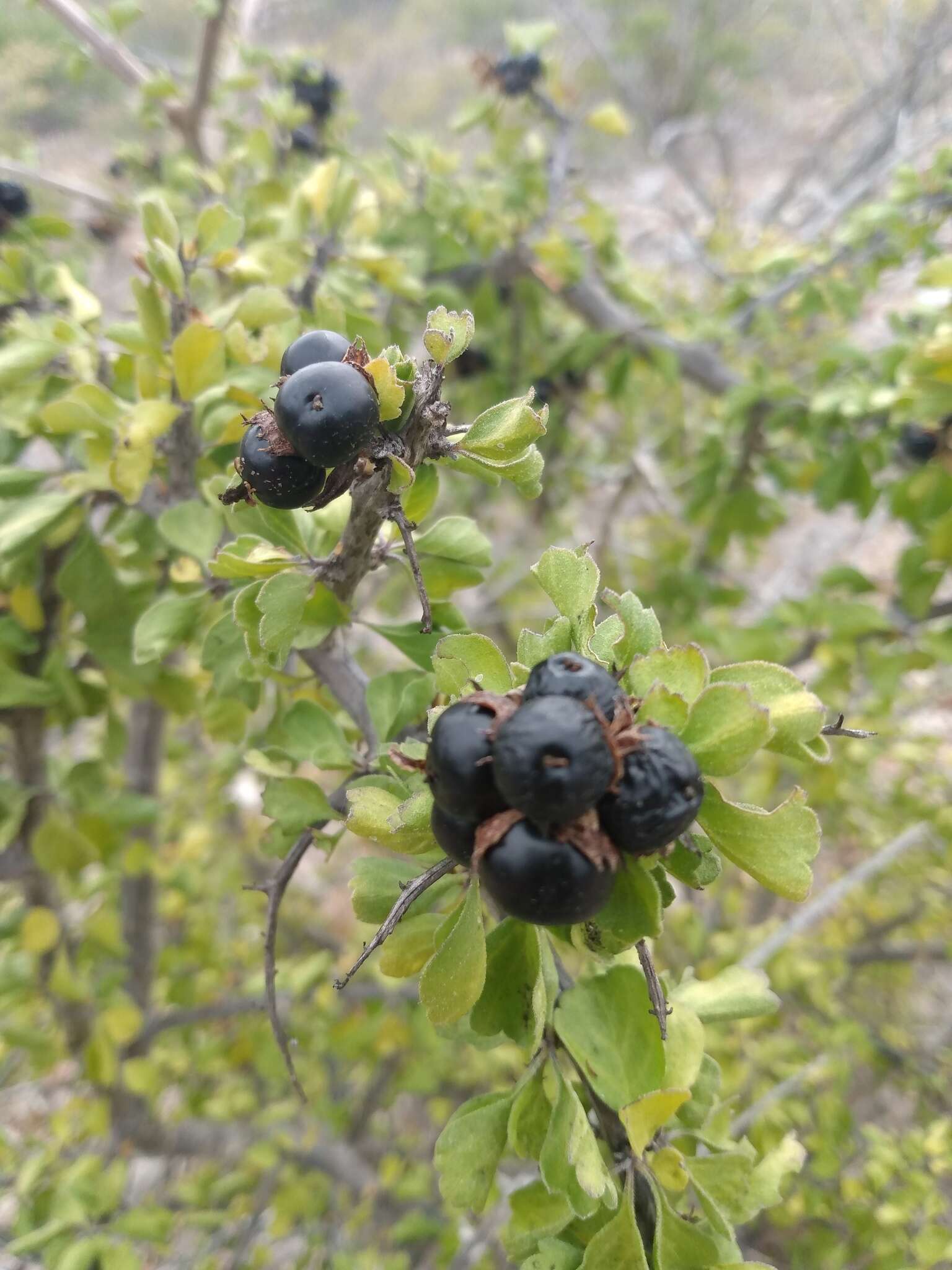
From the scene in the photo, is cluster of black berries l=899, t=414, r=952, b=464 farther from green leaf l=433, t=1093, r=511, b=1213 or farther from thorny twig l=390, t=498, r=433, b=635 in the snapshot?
green leaf l=433, t=1093, r=511, b=1213

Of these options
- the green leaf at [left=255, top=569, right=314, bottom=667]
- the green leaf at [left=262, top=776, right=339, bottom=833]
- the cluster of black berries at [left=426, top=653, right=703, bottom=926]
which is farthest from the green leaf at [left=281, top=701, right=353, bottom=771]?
the cluster of black berries at [left=426, top=653, right=703, bottom=926]

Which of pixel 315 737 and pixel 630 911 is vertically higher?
pixel 630 911

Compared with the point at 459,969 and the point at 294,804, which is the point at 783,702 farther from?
the point at 294,804

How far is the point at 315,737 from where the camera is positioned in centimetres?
98

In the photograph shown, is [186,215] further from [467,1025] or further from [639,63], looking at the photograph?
[639,63]

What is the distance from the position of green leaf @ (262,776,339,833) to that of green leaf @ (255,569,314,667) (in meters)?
0.19

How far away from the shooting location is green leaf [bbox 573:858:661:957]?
0.59 metres

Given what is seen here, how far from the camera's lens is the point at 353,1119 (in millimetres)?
3342

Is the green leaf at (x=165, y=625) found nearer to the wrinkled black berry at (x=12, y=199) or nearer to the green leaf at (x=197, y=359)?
the green leaf at (x=197, y=359)

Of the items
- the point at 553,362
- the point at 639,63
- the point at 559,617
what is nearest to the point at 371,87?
the point at 639,63

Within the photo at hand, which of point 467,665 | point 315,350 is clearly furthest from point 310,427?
Answer: point 467,665

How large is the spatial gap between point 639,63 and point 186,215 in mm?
14051

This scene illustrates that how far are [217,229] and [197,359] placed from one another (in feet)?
0.91

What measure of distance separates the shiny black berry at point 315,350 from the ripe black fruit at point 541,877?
1.63ft
